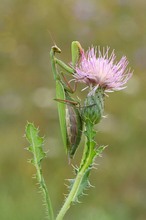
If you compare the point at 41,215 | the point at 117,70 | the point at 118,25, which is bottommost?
the point at 41,215

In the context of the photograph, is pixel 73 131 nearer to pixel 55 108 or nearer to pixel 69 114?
pixel 69 114

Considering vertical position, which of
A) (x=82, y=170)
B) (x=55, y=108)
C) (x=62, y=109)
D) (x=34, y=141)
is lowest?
(x=82, y=170)

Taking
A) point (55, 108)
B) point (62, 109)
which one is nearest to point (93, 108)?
point (62, 109)

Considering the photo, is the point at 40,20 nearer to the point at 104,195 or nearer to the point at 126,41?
the point at 126,41

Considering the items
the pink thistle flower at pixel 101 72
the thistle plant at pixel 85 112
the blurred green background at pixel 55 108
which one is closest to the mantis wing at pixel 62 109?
the thistle plant at pixel 85 112

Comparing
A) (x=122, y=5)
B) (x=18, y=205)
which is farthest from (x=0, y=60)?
(x=18, y=205)

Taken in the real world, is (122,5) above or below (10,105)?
above
